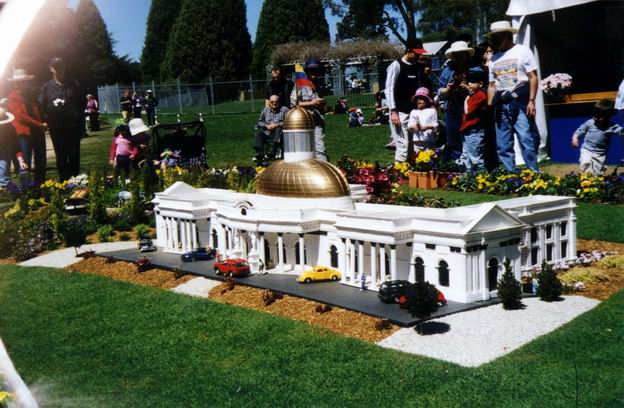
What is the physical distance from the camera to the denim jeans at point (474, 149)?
12.0m

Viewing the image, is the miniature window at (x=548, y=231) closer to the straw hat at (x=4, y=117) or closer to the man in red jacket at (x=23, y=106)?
the man in red jacket at (x=23, y=106)

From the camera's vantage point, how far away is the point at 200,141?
15750mm

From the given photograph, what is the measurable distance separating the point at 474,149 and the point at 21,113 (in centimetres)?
897

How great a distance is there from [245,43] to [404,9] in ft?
7.33

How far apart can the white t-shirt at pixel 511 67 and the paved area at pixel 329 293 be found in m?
4.85

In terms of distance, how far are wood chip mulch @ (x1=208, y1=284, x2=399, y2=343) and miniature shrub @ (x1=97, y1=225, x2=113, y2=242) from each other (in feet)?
12.9

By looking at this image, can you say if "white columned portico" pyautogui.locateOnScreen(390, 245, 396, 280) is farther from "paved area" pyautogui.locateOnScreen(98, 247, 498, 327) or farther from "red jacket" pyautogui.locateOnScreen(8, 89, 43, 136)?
"red jacket" pyautogui.locateOnScreen(8, 89, 43, 136)

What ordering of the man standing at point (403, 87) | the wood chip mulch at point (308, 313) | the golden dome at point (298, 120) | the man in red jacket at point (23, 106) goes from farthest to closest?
the man standing at point (403, 87) → the golden dome at point (298, 120) → the wood chip mulch at point (308, 313) → the man in red jacket at point (23, 106)

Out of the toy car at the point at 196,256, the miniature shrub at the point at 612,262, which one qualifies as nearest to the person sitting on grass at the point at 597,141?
the miniature shrub at the point at 612,262

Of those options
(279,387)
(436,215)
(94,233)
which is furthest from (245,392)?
(94,233)

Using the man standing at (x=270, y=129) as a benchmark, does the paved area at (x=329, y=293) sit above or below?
below

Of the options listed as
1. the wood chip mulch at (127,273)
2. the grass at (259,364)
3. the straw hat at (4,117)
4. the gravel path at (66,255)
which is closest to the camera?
the straw hat at (4,117)

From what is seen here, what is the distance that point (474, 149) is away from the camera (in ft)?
40.6

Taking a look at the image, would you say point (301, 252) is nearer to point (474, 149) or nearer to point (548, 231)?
point (548, 231)
